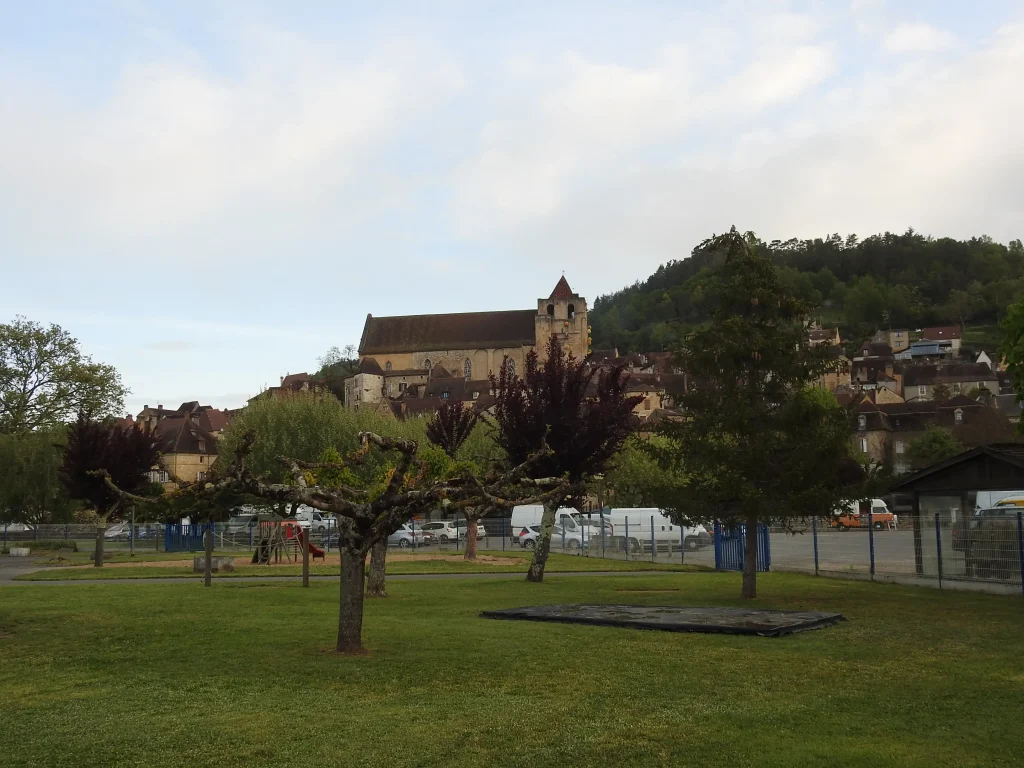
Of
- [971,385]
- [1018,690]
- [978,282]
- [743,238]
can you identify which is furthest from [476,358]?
[1018,690]

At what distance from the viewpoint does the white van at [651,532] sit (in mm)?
40906

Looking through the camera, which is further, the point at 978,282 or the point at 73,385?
the point at 978,282

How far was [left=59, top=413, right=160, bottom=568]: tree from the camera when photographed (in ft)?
168

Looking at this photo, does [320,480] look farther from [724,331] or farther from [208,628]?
[724,331]

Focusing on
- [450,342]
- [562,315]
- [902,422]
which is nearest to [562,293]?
[562,315]

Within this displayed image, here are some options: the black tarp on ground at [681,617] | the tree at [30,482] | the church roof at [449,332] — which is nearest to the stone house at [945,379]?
the church roof at [449,332]

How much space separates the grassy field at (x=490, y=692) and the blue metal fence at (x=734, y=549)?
1408 cm

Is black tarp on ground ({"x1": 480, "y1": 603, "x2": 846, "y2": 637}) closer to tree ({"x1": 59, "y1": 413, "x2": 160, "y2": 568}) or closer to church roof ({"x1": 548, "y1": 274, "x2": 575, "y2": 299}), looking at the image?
tree ({"x1": 59, "y1": 413, "x2": 160, "y2": 568})

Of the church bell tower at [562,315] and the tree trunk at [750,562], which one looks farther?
the church bell tower at [562,315]

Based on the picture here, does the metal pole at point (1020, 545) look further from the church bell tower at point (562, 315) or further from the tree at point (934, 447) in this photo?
the church bell tower at point (562, 315)

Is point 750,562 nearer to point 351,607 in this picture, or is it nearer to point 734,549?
point 351,607

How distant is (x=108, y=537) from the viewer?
59.6 m

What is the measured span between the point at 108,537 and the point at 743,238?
49.4 metres

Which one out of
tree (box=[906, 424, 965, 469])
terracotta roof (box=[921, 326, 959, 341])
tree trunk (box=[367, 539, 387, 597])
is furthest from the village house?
tree trunk (box=[367, 539, 387, 597])
